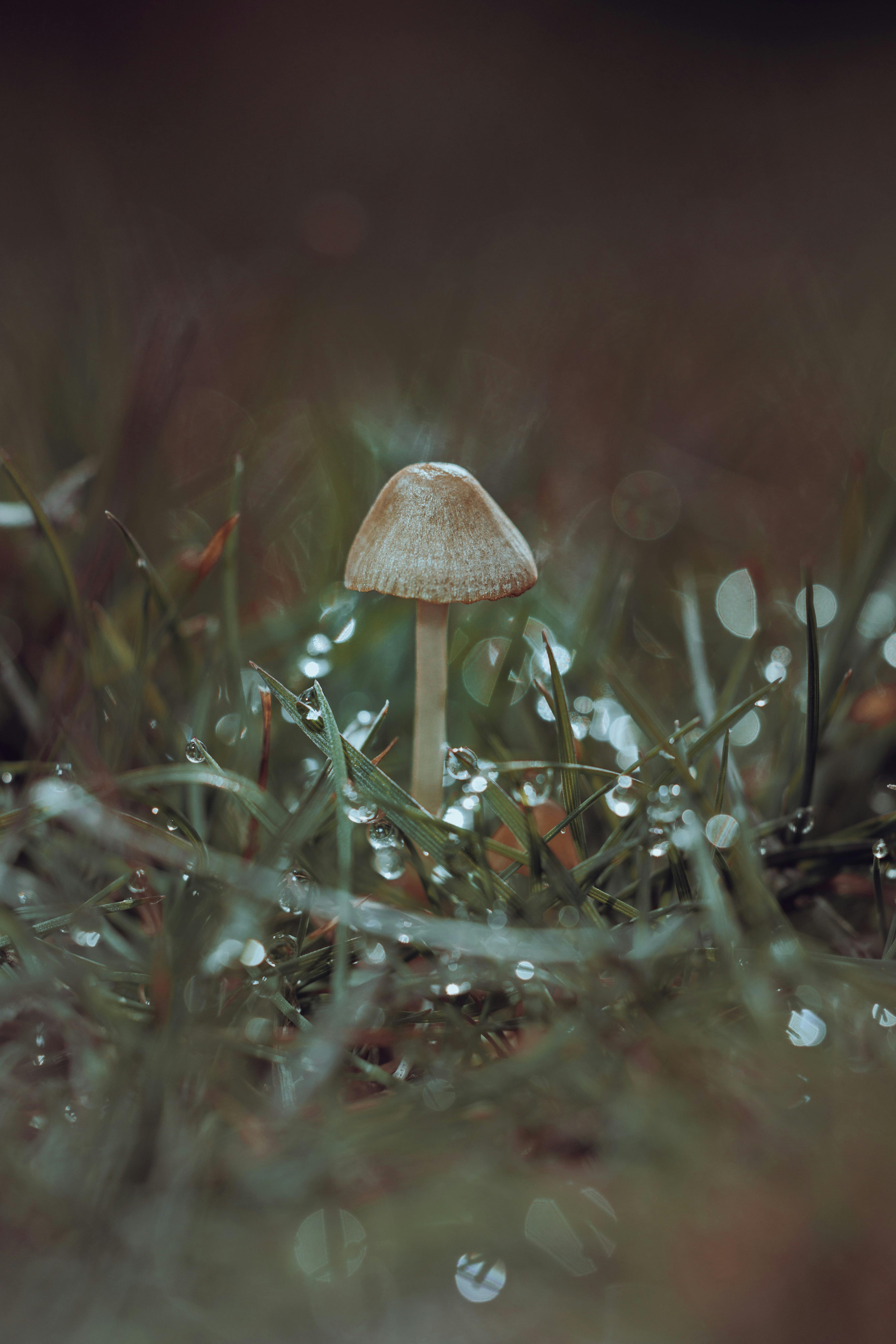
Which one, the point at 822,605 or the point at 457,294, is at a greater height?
the point at 457,294

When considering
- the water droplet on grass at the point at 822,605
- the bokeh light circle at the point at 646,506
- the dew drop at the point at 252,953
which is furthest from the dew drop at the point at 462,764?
the bokeh light circle at the point at 646,506

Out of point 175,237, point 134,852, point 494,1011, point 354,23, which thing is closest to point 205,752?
point 134,852

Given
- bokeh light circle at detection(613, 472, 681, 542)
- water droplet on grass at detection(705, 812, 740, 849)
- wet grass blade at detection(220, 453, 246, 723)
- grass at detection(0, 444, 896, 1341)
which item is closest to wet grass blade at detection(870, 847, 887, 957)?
grass at detection(0, 444, 896, 1341)

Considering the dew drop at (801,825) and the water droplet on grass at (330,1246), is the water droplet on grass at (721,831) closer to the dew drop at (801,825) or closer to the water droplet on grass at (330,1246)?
the dew drop at (801,825)

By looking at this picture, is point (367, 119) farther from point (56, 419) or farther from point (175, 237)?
point (56, 419)

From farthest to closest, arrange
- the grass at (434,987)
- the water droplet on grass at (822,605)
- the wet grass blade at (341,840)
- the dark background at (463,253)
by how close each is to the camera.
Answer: the dark background at (463,253), the water droplet on grass at (822,605), the wet grass blade at (341,840), the grass at (434,987)

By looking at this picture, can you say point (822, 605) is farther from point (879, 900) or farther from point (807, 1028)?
point (807, 1028)

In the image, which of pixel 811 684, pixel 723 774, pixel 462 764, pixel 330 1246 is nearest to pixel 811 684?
pixel 811 684
